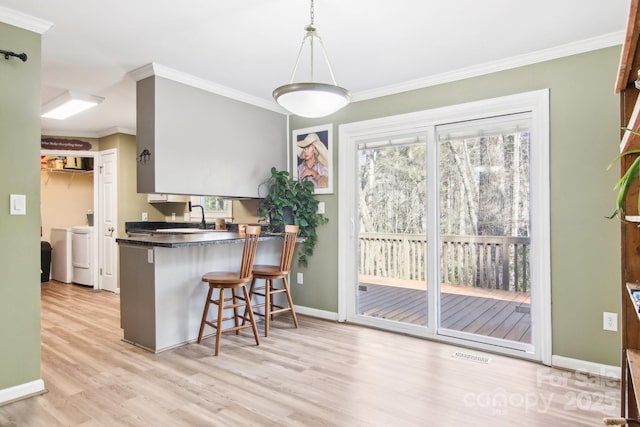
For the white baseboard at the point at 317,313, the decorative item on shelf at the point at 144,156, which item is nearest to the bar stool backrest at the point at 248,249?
the decorative item on shelf at the point at 144,156

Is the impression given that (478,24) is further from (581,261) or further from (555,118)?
(581,261)

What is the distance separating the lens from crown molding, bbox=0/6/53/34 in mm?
2344

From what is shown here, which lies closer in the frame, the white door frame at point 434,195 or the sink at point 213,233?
the white door frame at point 434,195

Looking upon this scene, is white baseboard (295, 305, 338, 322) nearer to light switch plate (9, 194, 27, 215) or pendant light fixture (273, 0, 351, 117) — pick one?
pendant light fixture (273, 0, 351, 117)

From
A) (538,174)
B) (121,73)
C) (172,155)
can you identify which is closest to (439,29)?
(538,174)

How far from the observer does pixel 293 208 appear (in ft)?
13.5

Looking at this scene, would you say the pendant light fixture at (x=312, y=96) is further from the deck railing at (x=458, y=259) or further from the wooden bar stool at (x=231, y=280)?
the deck railing at (x=458, y=259)

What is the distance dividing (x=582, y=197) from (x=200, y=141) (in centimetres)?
317

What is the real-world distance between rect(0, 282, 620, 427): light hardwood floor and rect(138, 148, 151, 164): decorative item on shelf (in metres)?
1.59

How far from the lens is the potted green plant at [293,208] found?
4129mm

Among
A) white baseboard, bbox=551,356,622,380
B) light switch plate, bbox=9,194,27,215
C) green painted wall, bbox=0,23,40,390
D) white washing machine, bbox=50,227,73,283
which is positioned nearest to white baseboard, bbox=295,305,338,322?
white baseboard, bbox=551,356,622,380

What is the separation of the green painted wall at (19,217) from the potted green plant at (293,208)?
211cm

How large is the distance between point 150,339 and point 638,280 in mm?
3216

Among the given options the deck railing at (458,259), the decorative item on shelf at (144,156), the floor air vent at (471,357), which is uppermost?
the decorative item on shelf at (144,156)
